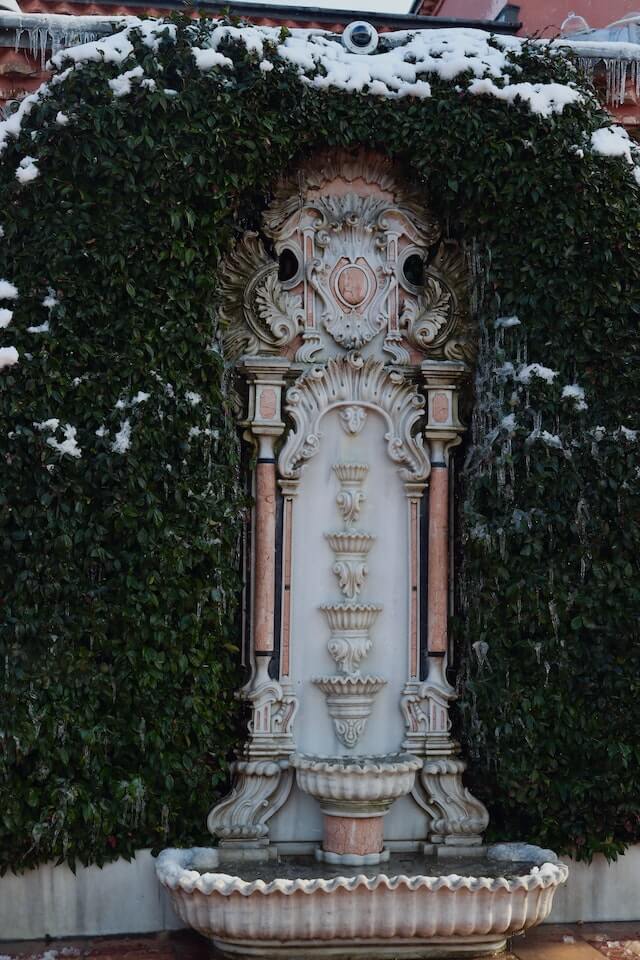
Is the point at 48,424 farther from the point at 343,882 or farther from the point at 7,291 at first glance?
the point at 343,882

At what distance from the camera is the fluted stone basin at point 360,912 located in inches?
204

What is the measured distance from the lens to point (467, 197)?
6.18 m

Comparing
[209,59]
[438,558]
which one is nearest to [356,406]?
[438,558]

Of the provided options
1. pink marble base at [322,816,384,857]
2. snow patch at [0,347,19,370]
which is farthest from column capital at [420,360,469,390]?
pink marble base at [322,816,384,857]

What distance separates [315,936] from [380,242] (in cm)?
334

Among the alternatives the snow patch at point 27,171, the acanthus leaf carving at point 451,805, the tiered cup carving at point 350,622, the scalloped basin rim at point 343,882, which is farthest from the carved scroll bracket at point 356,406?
the scalloped basin rim at point 343,882

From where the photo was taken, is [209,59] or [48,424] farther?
[209,59]

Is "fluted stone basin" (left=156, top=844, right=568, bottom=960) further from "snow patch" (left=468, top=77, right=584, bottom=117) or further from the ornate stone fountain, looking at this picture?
"snow patch" (left=468, top=77, right=584, bottom=117)

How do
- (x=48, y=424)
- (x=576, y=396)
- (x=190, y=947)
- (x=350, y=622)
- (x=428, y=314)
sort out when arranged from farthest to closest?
(x=428, y=314) < (x=350, y=622) < (x=576, y=396) < (x=48, y=424) < (x=190, y=947)

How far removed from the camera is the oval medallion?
6.38 metres

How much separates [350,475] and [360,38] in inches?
85.7

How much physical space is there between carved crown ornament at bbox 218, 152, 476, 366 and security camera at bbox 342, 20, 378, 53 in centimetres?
52

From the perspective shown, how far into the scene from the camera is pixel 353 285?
6391mm

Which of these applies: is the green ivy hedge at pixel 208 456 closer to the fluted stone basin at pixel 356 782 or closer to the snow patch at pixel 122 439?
the snow patch at pixel 122 439
